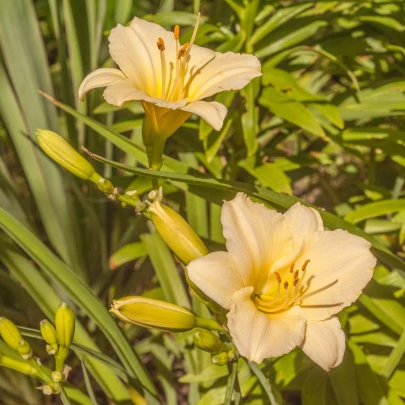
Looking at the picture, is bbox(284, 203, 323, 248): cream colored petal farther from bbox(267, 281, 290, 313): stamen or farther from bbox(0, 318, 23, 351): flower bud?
bbox(0, 318, 23, 351): flower bud

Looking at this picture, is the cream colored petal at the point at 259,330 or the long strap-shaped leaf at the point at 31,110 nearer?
the cream colored petal at the point at 259,330

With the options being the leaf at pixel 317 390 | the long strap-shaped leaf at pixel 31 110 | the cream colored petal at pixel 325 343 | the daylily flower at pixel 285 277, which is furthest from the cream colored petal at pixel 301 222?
the long strap-shaped leaf at pixel 31 110

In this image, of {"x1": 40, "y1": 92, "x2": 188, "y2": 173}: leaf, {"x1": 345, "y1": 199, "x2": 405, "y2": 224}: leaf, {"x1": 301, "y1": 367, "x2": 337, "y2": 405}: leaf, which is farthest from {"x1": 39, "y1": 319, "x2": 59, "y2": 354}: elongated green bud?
{"x1": 345, "y1": 199, "x2": 405, "y2": 224}: leaf

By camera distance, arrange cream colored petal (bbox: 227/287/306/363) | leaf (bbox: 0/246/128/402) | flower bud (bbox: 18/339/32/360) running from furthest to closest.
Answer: leaf (bbox: 0/246/128/402) < flower bud (bbox: 18/339/32/360) < cream colored petal (bbox: 227/287/306/363)

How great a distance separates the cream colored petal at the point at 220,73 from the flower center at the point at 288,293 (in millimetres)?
249

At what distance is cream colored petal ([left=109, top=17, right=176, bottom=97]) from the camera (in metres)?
0.73

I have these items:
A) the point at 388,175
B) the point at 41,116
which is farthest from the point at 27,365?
the point at 388,175

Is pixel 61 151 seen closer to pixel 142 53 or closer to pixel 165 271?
pixel 142 53

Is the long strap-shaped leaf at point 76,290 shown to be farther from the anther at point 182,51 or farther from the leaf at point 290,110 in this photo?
the leaf at point 290,110

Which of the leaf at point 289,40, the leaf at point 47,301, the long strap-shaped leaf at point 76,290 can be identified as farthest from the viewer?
the leaf at point 289,40

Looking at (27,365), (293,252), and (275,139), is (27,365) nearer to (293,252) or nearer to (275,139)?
(293,252)

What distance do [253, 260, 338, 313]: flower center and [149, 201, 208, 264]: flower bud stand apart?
100mm

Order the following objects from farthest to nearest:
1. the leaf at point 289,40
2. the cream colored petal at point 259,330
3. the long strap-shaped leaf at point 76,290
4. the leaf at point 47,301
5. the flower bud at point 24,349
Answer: the leaf at point 289,40
the leaf at point 47,301
the long strap-shaped leaf at point 76,290
the flower bud at point 24,349
the cream colored petal at point 259,330

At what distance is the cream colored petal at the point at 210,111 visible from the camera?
2.05 ft
